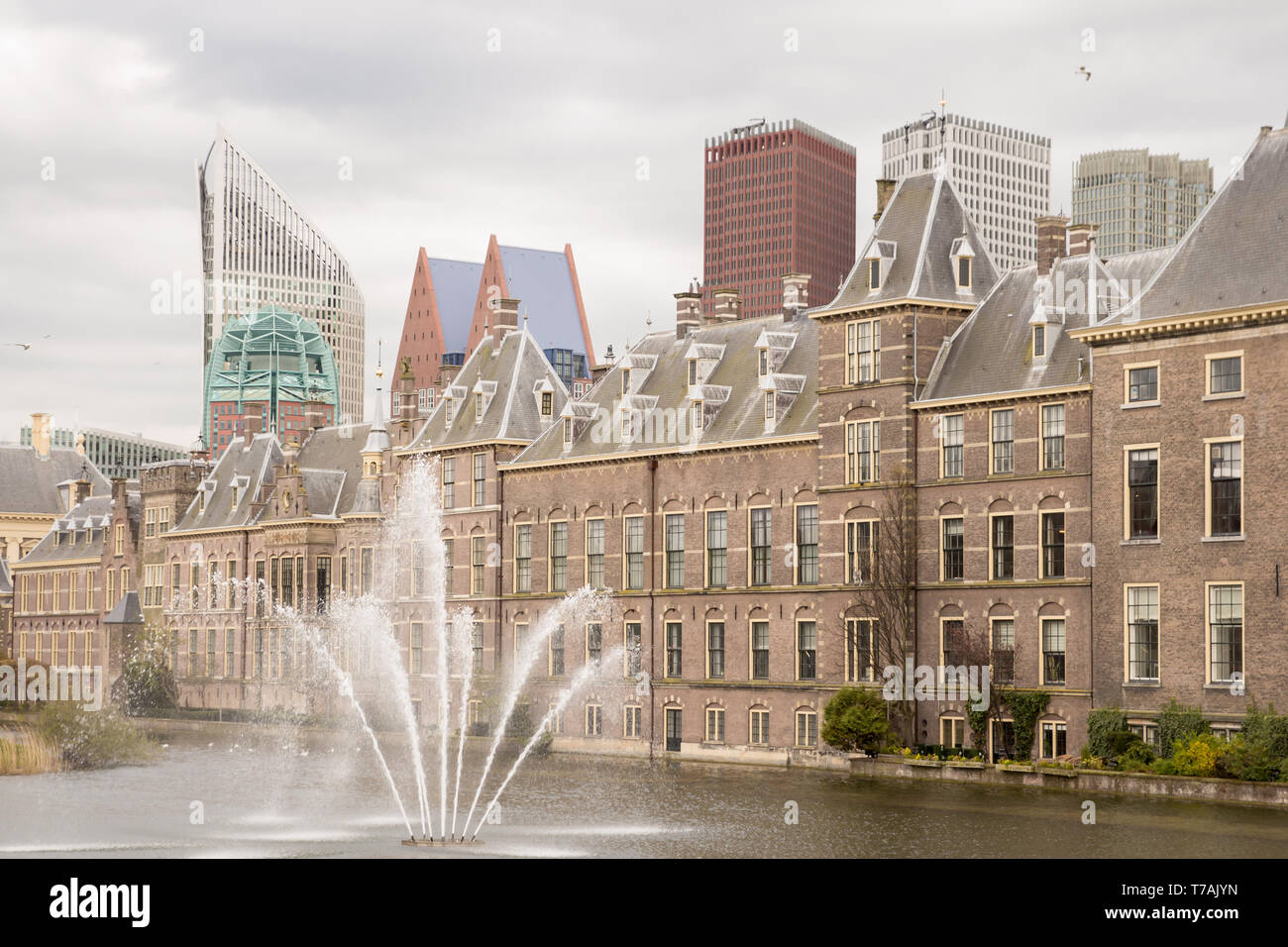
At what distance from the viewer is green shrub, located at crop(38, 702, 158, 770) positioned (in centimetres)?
6444

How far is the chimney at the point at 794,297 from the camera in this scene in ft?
246

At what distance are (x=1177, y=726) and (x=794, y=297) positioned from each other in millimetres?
27424

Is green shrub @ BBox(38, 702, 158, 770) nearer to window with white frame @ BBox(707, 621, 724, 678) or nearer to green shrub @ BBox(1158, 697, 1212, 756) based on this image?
window with white frame @ BBox(707, 621, 724, 678)

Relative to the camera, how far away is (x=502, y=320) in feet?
297

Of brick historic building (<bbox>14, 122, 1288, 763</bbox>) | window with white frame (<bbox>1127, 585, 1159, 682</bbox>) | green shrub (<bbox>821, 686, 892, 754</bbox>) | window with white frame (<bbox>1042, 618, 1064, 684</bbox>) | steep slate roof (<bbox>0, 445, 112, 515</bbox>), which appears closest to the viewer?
brick historic building (<bbox>14, 122, 1288, 763</bbox>)

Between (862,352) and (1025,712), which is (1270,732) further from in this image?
(862,352)

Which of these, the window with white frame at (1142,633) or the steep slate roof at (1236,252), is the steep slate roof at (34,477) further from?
the steep slate roof at (1236,252)

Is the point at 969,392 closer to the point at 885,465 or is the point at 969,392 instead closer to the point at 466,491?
the point at 885,465

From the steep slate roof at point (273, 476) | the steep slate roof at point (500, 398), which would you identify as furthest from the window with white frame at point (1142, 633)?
the steep slate roof at point (273, 476)

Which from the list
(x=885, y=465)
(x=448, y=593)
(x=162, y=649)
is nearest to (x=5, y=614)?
(x=162, y=649)

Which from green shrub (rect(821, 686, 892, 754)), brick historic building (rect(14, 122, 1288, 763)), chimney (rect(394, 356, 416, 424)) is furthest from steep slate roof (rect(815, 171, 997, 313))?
chimney (rect(394, 356, 416, 424))

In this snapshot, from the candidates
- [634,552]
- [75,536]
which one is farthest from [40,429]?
[634,552]

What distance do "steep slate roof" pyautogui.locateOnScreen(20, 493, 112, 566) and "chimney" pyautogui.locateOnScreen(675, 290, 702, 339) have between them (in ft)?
185
